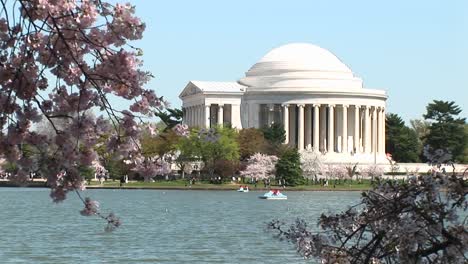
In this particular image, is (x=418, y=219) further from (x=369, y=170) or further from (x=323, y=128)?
(x=323, y=128)

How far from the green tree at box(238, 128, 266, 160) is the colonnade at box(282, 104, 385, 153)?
1702cm

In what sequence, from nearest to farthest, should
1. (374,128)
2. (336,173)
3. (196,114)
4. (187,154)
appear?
1. (187,154)
2. (336,173)
3. (374,128)
4. (196,114)

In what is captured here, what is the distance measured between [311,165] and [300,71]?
28.0 m

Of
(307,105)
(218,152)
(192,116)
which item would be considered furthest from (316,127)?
(218,152)

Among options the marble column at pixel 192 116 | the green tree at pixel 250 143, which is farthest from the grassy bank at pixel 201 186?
the marble column at pixel 192 116

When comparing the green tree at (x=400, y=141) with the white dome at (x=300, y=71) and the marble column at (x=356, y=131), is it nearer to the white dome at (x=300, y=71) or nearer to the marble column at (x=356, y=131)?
the marble column at (x=356, y=131)

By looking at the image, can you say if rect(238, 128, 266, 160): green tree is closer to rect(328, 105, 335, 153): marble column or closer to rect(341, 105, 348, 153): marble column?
rect(328, 105, 335, 153): marble column

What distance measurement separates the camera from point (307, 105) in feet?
541

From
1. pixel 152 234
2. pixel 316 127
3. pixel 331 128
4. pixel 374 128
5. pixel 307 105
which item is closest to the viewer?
pixel 152 234

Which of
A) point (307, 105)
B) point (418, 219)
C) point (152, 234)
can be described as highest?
point (307, 105)

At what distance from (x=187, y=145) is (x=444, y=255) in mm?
119078

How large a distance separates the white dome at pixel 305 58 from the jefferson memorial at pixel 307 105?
144mm

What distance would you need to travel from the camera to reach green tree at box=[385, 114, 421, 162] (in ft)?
559

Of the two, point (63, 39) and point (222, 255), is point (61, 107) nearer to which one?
point (63, 39)
